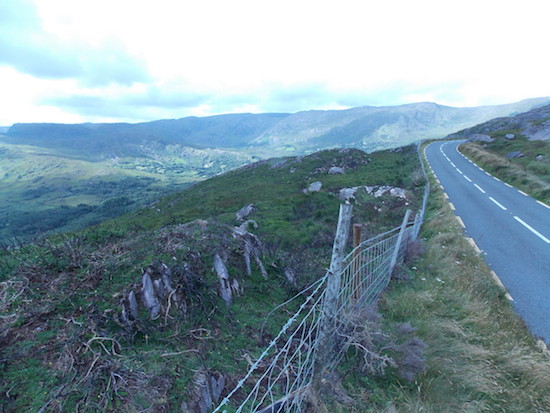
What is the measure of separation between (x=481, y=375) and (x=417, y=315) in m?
1.56

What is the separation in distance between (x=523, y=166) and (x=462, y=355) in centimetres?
2829

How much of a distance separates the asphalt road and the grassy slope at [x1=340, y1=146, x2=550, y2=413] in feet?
1.94

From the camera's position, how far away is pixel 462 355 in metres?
4.44

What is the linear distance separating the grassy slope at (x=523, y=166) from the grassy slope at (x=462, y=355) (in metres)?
14.2

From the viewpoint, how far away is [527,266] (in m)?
8.26

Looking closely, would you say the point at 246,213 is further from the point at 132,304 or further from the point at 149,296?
the point at 132,304

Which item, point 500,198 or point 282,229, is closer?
point 282,229

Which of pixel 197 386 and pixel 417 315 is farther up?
pixel 197 386

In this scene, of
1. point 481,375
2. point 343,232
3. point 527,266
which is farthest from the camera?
point 527,266

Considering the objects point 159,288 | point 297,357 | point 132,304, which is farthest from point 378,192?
point 132,304

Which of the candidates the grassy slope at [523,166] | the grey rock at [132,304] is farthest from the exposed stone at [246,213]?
the grassy slope at [523,166]

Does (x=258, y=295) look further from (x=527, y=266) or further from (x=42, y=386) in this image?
(x=527, y=266)

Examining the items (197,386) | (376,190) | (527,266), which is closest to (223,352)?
(197,386)

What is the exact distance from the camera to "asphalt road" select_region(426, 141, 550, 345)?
6.44m
